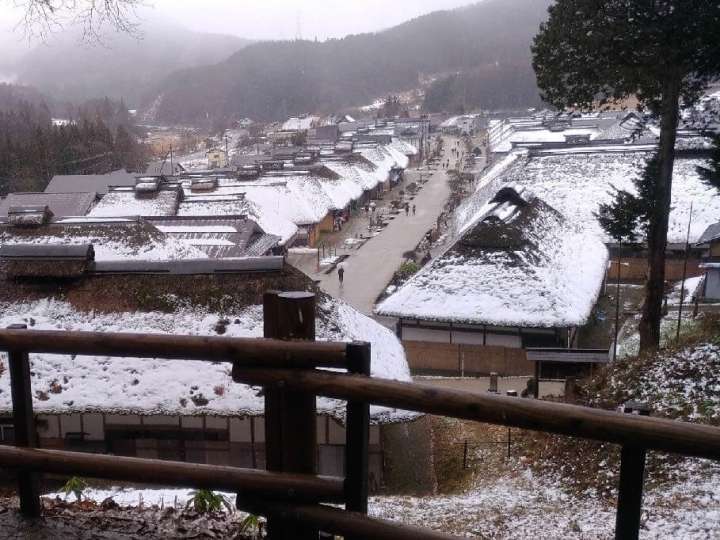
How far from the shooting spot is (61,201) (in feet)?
97.4

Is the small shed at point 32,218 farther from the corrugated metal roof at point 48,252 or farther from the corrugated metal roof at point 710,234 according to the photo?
the corrugated metal roof at point 710,234

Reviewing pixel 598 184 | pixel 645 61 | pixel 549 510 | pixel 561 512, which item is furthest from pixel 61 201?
pixel 561 512

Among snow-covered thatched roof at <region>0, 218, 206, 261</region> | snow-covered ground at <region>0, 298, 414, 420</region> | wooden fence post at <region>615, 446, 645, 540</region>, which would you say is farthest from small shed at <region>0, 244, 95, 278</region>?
wooden fence post at <region>615, 446, 645, 540</region>

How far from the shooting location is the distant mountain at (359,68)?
418 ft

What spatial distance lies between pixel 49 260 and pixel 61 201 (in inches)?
875

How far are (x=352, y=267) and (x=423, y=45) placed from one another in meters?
140

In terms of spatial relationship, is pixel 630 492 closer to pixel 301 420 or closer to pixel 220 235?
pixel 301 420

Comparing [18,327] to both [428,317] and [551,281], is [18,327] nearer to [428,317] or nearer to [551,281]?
[428,317]

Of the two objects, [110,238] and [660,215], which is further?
[110,238]

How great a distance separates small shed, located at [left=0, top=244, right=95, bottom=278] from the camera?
976cm

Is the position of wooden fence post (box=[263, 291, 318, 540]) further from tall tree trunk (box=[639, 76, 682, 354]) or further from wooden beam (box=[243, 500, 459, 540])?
tall tree trunk (box=[639, 76, 682, 354])

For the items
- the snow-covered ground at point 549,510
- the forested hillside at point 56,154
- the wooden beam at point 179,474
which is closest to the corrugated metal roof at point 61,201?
the forested hillside at point 56,154

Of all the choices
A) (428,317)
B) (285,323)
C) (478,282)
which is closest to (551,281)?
(478,282)

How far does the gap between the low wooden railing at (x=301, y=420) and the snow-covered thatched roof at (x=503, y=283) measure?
12.4m
